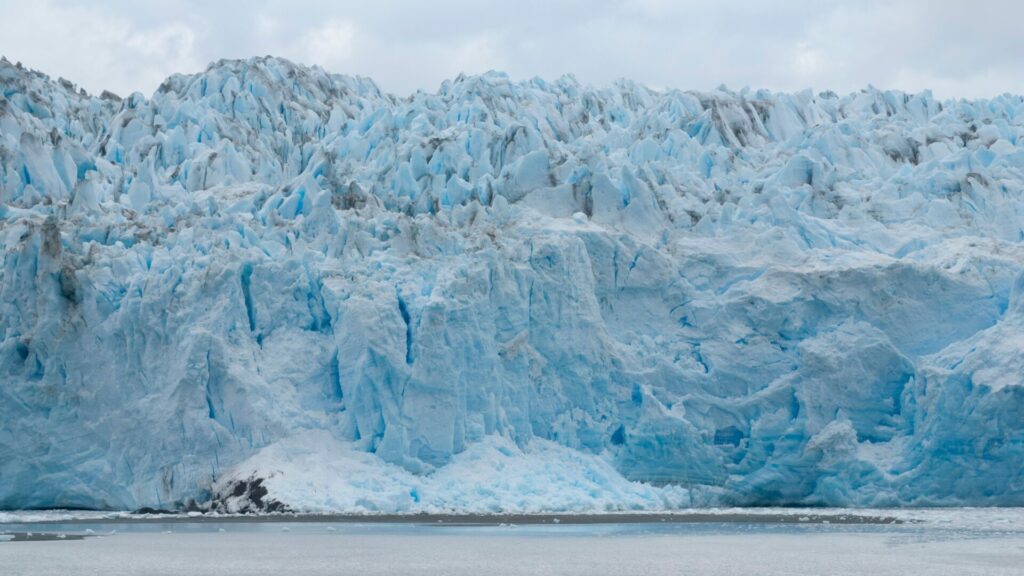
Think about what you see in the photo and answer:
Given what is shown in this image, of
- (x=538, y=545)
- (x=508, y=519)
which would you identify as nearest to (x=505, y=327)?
(x=508, y=519)

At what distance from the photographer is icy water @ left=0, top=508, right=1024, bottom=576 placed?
60.3 feet

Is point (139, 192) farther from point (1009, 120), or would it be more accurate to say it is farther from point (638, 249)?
point (1009, 120)

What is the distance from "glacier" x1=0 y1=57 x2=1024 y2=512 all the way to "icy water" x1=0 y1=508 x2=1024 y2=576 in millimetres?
1058

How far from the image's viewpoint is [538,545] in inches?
Result: 834

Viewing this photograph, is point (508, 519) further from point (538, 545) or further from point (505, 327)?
point (538, 545)

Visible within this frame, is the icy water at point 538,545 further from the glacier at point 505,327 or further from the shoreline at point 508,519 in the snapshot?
the glacier at point 505,327

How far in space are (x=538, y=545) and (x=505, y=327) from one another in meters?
6.91

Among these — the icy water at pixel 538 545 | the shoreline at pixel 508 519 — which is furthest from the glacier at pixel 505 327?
the icy water at pixel 538 545

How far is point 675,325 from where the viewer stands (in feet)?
94.3

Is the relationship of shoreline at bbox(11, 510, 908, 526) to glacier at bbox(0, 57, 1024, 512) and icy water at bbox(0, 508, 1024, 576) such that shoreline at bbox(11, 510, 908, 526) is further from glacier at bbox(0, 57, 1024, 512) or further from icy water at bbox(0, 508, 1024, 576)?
glacier at bbox(0, 57, 1024, 512)

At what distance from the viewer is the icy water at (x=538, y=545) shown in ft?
60.3

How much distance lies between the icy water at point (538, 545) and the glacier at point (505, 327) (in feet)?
3.47

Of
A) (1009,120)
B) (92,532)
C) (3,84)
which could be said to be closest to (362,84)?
(3,84)

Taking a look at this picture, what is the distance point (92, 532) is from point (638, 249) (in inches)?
447
